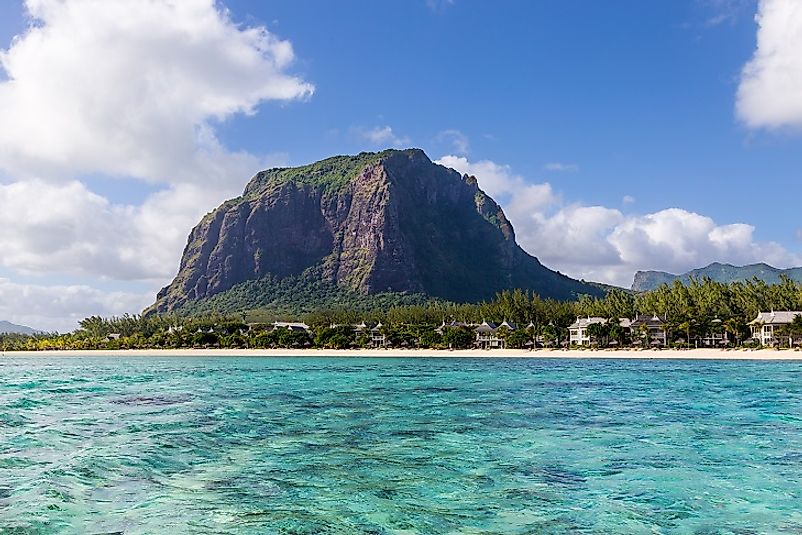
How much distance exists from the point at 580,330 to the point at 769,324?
28620 millimetres

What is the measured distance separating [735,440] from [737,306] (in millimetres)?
90813

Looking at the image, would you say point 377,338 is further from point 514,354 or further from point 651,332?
point 651,332

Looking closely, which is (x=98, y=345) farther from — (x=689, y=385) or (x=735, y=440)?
(x=735, y=440)

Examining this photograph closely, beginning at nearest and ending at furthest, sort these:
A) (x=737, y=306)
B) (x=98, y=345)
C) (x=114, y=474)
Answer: (x=114, y=474) < (x=737, y=306) < (x=98, y=345)

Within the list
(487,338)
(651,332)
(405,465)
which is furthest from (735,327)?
(405,465)

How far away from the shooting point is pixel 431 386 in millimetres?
40844

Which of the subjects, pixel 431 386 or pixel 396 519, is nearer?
pixel 396 519

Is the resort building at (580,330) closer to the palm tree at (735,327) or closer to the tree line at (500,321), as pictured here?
the tree line at (500,321)

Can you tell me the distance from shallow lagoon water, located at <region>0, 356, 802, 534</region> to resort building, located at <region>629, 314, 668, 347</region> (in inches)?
2505

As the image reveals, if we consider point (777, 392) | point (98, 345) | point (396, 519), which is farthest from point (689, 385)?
point (98, 345)

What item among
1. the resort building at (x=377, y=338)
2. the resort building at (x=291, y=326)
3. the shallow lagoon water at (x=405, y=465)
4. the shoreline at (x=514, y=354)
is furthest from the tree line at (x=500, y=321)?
the shallow lagoon water at (x=405, y=465)

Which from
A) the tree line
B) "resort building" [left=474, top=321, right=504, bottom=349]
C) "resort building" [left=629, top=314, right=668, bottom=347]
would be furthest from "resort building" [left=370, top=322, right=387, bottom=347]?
"resort building" [left=629, top=314, right=668, bottom=347]

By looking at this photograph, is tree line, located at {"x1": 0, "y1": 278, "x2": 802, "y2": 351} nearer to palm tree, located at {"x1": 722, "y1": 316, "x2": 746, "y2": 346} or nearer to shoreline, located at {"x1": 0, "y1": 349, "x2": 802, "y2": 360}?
palm tree, located at {"x1": 722, "y1": 316, "x2": 746, "y2": 346}

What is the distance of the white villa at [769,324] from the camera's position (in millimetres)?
84688
